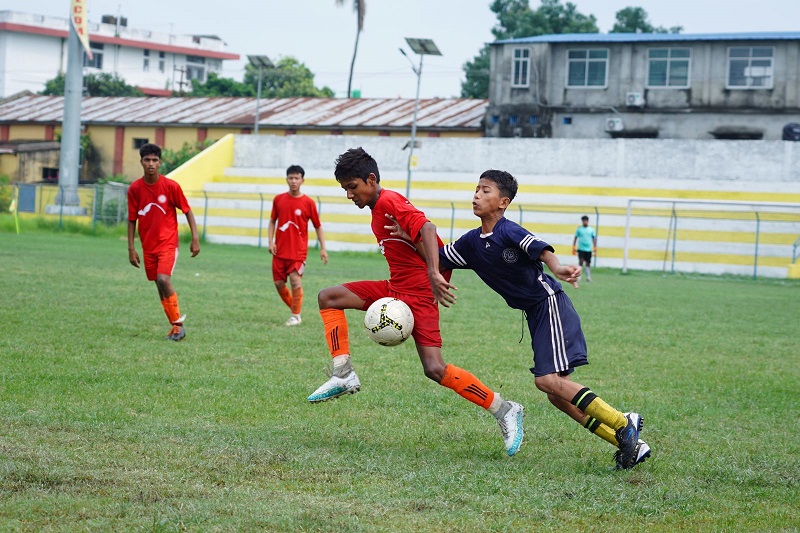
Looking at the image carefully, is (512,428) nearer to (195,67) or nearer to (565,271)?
(565,271)

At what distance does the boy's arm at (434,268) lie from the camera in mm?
5816

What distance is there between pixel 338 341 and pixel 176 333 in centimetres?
467

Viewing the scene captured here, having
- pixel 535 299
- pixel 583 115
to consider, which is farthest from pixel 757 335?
pixel 583 115

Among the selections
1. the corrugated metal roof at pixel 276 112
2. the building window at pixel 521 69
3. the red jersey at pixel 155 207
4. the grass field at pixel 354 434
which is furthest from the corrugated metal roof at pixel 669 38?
the red jersey at pixel 155 207

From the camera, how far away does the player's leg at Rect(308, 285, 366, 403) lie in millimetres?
6160

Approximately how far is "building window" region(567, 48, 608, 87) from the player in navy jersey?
122ft

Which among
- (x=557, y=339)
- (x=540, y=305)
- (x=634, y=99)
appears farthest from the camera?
(x=634, y=99)

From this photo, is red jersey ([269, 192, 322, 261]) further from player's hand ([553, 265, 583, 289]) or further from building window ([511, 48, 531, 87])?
building window ([511, 48, 531, 87])

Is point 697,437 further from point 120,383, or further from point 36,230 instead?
point 36,230

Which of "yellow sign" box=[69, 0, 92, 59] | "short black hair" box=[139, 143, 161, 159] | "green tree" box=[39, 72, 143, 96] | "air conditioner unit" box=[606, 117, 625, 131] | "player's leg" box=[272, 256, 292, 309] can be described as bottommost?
"player's leg" box=[272, 256, 292, 309]

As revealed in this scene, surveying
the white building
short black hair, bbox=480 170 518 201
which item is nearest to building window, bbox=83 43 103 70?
the white building

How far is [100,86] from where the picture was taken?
72000 mm

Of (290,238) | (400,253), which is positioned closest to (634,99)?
(290,238)

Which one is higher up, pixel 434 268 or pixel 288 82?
pixel 288 82
